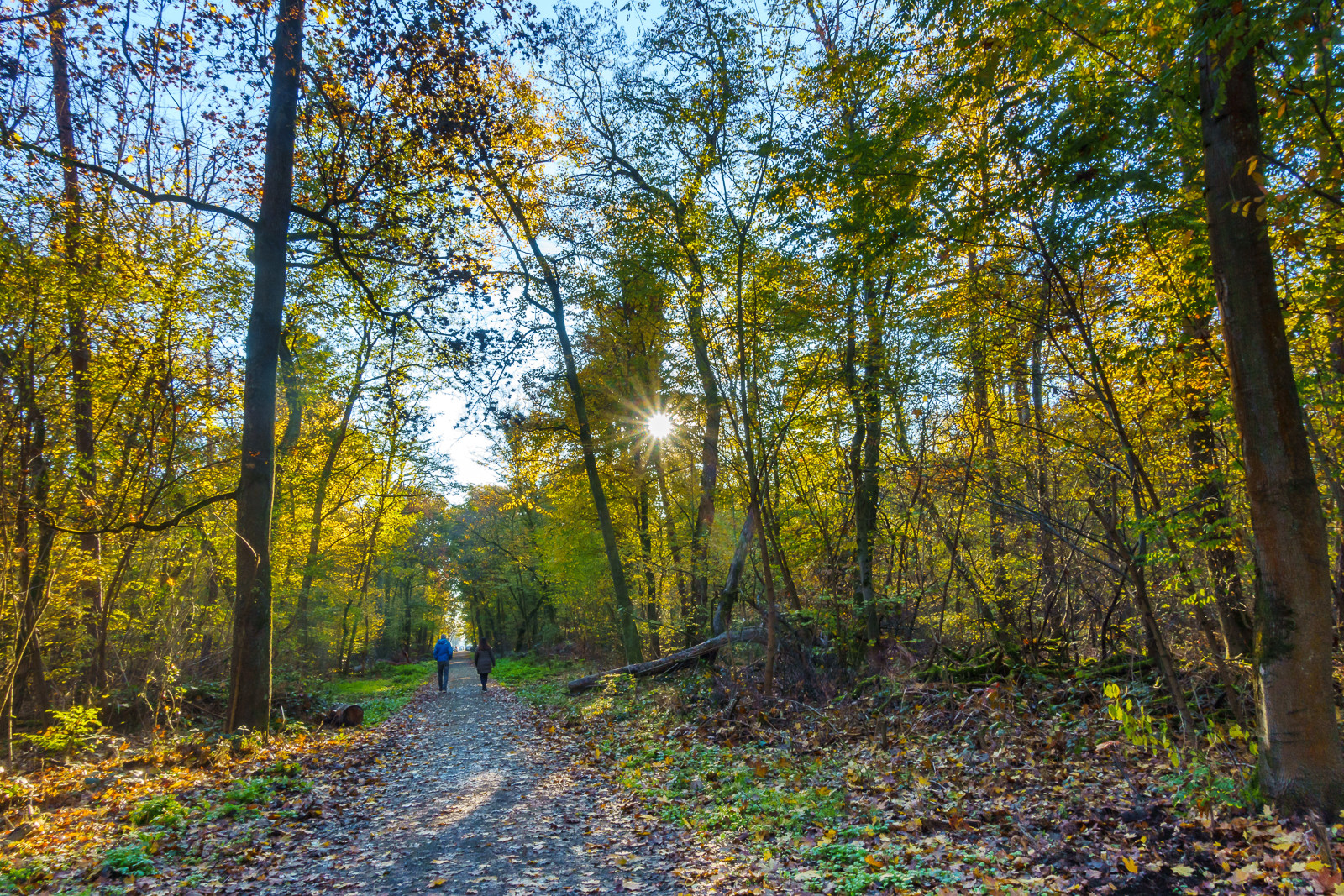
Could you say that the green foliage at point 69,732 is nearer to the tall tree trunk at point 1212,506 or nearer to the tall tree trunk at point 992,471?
the tall tree trunk at point 992,471

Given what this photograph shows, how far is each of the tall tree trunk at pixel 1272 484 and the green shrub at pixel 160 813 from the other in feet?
26.3

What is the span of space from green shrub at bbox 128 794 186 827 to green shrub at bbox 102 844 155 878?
64 cm

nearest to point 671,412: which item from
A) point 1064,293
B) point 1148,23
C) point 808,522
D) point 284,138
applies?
point 808,522

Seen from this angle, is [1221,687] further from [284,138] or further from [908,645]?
[284,138]

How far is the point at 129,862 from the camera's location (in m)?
4.45

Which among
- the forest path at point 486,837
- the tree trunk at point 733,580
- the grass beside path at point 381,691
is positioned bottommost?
the grass beside path at point 381,691

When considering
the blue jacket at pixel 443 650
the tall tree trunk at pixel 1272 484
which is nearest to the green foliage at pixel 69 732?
the tall tree trunk at pixel 1272 484

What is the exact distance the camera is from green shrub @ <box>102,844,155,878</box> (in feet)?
14.3

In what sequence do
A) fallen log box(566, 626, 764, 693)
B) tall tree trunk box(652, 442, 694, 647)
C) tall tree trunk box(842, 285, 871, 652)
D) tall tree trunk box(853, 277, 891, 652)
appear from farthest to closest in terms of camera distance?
tall tree trunk box(652, 442, 694, 647), fallen log box(566, 626, 764, 693), tall tree trunk box(842, 285, 871, 652), tall tree trunk box(853, 277, 891, 652)

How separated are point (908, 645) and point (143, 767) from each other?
10243 mm

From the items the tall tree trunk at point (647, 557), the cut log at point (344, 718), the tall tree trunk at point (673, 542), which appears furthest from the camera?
the tall tree trunk at point (647, 557)

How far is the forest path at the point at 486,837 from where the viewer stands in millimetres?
4414

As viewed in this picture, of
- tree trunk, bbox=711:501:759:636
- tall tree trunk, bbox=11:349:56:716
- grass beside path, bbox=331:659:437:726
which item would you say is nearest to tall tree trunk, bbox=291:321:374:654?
grass beside path, bbox=331:659:437:726

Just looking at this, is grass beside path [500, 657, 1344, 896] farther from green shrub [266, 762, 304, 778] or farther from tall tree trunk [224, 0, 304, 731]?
tall tree trunk [224, 0, 304, 731]
